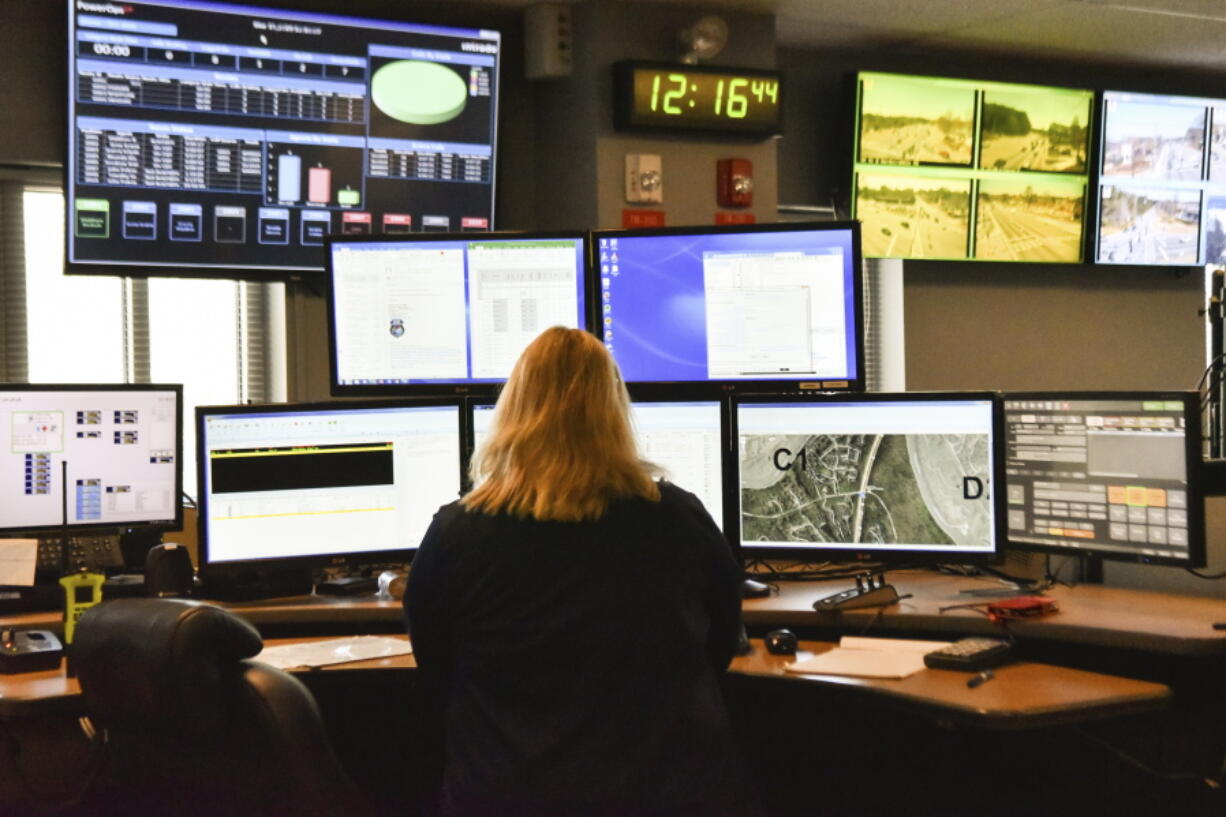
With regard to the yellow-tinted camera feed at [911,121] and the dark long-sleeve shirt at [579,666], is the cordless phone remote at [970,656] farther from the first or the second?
the yellow-tinted camera feed at [911,121]

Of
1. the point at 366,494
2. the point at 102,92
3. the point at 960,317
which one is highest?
the point at 102,92

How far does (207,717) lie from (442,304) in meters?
1.54

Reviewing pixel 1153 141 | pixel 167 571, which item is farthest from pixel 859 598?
pixel 1153 141

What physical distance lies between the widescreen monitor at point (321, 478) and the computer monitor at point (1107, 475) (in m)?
1.18

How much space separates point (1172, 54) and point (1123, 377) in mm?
1350

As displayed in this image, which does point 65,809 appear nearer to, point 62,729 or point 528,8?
point 62,729

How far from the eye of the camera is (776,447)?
274cm

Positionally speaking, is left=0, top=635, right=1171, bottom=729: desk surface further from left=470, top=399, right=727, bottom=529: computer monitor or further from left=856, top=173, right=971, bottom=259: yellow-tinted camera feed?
left=856, top=173, right=971, bottom=259: yellow-tinted camera feed

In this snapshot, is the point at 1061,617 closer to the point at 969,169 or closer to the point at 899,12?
the point at 899,12

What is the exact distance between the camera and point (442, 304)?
2920 mm

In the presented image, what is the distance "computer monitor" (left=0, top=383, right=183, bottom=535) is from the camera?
2682 millimetres

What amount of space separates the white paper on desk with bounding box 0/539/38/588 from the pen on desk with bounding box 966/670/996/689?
69.1 inches

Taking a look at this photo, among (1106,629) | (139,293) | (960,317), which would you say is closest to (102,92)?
(139,293)

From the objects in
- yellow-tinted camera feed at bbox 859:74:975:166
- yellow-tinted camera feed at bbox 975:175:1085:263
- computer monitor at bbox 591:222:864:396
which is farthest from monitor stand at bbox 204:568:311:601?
yellow-tinted camera feed at bbox 975:175:1085:263
